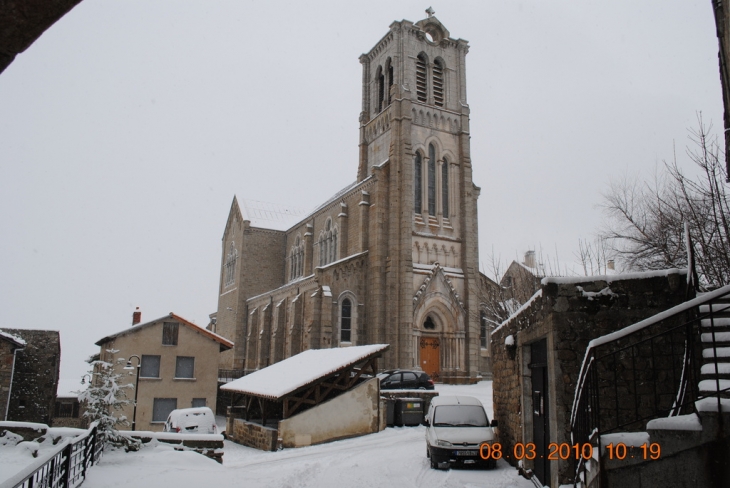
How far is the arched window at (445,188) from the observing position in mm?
37219

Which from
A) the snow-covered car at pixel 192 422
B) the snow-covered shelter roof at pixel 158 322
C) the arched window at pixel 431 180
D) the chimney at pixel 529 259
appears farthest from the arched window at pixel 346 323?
the chimney at pixel 529 259

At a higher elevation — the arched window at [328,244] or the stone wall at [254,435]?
the arched window at [328,244]

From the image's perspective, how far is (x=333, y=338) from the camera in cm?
3353

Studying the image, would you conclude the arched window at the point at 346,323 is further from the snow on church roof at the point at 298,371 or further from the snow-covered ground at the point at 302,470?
the snow-covered ground at the point at 302,470

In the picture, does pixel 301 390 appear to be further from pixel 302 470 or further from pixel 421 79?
pixel 421 79

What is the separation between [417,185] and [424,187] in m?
0.46

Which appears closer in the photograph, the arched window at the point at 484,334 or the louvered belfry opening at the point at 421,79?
the arched window at the point at 484,334

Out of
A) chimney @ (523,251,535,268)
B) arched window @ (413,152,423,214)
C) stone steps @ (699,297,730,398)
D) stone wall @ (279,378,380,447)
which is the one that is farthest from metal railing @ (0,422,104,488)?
chimney @ (523,251,535,268)

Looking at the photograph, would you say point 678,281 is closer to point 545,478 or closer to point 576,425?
point 576,425

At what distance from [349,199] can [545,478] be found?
2975 centimetres

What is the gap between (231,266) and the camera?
174 ft

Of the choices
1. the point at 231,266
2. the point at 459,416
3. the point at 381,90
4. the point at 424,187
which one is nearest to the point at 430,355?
the point at 424,187

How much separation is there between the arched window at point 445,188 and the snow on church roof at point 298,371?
15.7 metres

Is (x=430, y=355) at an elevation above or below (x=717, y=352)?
above
